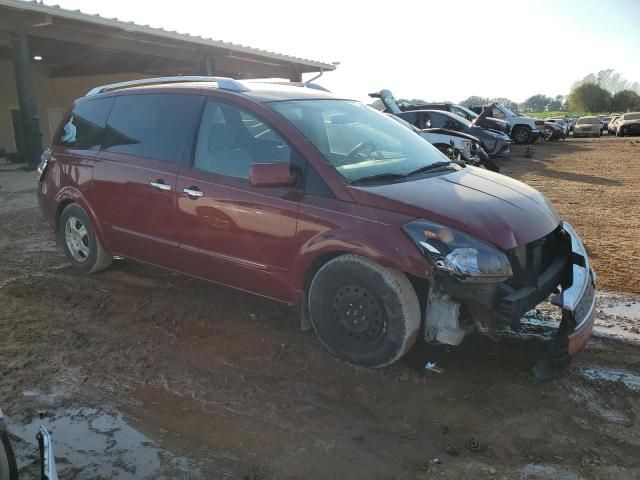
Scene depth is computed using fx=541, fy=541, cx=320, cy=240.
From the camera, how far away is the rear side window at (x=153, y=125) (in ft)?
14.4

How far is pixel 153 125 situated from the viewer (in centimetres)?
465

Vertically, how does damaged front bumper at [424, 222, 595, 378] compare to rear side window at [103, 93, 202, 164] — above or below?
below

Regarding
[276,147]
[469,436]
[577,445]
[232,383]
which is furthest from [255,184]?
[577,445]

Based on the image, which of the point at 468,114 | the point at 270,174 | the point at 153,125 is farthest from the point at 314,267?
the point at 468,114

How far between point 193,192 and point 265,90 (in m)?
0.98

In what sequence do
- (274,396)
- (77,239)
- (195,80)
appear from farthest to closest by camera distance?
(77,239)
(195,80)
(274,396)

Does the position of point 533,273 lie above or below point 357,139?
below

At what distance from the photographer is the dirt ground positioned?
269 centimetres

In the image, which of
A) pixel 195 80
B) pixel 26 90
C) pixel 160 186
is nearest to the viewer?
pixel 160 186

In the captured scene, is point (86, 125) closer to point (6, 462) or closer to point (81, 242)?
Answer: point (81, 242)

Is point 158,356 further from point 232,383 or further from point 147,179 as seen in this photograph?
point 147,179

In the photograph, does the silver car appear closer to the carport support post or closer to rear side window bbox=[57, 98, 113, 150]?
the carport support post

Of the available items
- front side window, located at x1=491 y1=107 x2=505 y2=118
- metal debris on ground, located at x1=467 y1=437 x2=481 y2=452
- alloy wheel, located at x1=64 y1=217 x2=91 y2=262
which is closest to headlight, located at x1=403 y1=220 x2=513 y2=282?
metal debris on ground, located at x1=467 y1=437 x2=481 y2=452

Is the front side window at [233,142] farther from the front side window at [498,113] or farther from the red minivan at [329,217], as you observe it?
the front side window at [498,113]
